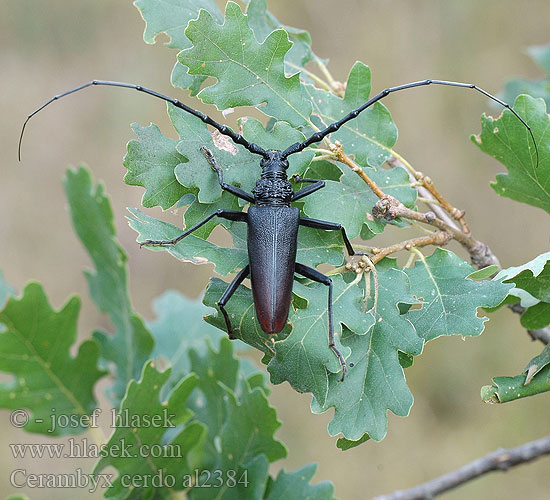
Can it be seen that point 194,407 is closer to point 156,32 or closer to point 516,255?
point 156,32

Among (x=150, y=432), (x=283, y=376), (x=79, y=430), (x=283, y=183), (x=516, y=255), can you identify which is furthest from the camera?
(x=516, y=255)

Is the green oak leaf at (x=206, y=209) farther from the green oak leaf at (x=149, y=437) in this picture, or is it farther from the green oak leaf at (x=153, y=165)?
the green oak leaf at (x=149, y=437)

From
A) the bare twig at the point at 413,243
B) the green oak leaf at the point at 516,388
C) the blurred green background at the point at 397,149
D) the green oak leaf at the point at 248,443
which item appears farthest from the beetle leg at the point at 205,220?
the blurred green background at the point at 397,149

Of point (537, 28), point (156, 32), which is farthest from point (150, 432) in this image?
point (537, 28)

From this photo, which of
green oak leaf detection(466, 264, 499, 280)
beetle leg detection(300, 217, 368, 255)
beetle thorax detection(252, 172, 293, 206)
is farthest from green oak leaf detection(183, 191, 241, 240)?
green oak leaf detection(466, 264, 499, 280)

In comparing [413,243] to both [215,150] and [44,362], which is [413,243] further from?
[44,362]
